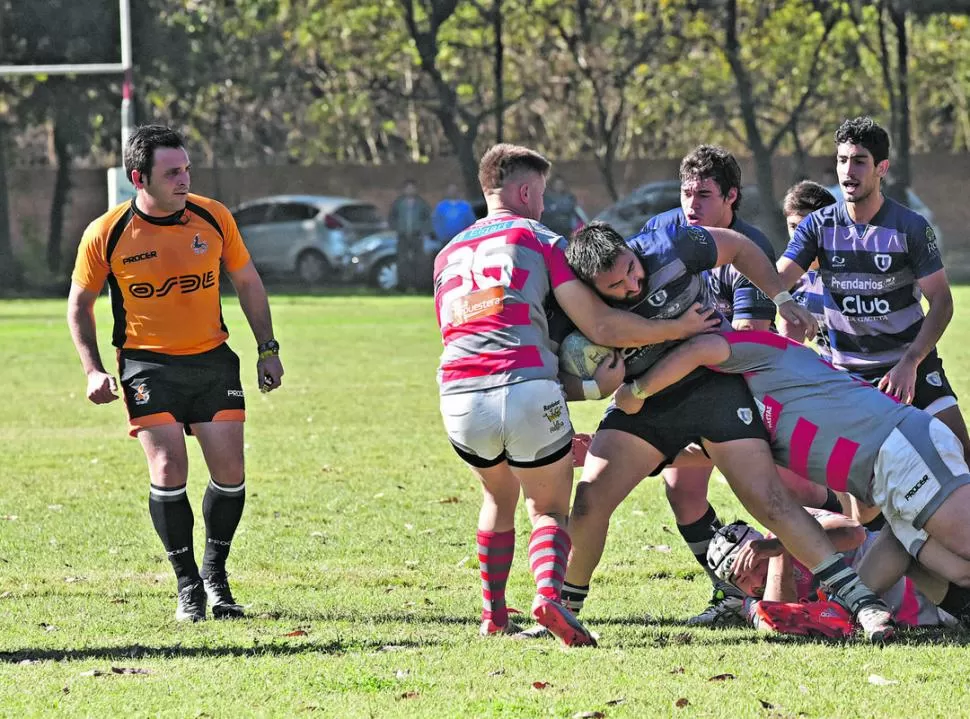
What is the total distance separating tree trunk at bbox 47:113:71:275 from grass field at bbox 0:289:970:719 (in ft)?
83.8

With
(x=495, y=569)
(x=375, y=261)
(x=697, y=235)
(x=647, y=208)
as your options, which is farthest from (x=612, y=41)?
(x=495, y=569)

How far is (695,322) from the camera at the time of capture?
5.88 m

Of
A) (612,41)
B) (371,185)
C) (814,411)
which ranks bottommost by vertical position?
(814,411)

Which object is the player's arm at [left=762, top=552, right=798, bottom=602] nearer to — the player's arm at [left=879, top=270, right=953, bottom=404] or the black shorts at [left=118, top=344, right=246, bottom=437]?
the player's arm at [left=879, top=270, right=953, bottom=404]

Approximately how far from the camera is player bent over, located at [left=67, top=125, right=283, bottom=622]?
6.72m

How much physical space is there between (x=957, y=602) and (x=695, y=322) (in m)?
1.55

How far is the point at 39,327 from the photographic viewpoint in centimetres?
2530

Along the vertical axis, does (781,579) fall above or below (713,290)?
below

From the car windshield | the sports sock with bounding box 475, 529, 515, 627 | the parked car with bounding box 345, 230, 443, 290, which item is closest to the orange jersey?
the sports sock with bounding box 475, 529, 515, 627

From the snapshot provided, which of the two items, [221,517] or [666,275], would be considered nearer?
[666,275]

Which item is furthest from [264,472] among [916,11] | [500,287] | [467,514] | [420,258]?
[916,11]

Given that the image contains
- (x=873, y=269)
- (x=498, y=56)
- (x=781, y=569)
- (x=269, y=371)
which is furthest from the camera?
(x=498, y=56)

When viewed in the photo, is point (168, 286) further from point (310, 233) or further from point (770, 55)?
point (770, 55)

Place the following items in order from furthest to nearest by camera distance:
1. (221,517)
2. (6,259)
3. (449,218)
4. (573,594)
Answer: (6,259) → (449,218) → (221,517) → (573,594)
